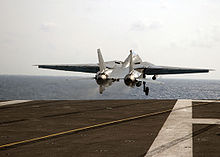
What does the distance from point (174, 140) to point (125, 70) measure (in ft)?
52.0

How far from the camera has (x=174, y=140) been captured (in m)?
14.7

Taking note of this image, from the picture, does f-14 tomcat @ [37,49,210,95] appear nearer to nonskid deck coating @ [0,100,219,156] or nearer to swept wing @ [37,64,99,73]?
swept wing @ [37,64,99,73]

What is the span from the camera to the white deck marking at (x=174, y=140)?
12.3m

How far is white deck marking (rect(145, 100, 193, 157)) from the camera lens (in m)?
12.3

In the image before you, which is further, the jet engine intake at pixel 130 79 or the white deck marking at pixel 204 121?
the jet engine intake at pixel 130 79

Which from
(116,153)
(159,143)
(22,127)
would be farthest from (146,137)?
(22,127)

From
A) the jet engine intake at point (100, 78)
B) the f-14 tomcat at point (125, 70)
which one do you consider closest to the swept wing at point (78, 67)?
the f-14 tomcat at point (125, 70)

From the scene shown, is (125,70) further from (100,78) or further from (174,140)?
(174,140)

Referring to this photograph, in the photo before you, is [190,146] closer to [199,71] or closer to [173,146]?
[173,146]

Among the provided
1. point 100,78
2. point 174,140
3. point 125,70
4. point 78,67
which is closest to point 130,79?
point 100,78

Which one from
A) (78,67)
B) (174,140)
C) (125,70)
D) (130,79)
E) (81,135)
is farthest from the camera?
(78,67)

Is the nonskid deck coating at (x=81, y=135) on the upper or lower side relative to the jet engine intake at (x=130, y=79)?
lower

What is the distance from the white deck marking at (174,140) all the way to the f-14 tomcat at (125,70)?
7.49 metres

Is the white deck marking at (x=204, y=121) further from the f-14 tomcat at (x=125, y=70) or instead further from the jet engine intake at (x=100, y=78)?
the jet engine intake at (x=100, y=78)
